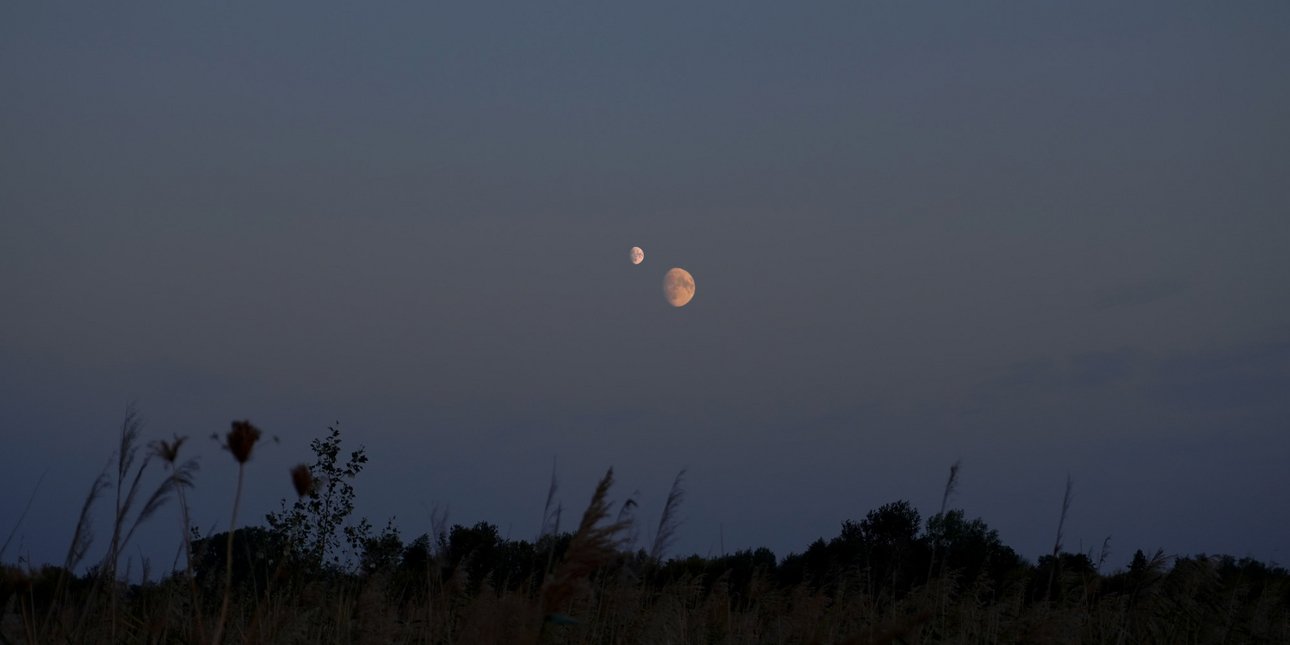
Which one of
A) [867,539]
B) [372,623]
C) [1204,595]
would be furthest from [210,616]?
[867,539]

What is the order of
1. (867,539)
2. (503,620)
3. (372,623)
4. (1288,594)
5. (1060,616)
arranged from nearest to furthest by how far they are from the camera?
(503,620), (372,623), (1060,616), (1288,594), (867,539)

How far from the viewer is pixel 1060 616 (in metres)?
6.09

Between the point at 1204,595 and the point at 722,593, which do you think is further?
the point at 722,593

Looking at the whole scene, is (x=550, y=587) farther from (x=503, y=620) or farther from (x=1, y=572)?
(x=1, y=572)

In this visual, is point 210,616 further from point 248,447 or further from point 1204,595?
point 1204,595

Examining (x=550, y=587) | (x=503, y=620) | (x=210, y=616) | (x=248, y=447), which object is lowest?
(x=210, y=616)

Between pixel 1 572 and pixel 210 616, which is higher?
pixel 1 572

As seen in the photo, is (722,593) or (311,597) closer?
(311,597)

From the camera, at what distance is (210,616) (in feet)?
25.2

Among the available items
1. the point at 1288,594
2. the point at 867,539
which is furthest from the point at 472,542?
the point at 1288,594

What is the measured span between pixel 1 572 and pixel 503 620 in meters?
2.33

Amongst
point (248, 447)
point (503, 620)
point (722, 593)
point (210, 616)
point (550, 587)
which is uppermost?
point (248, 447)

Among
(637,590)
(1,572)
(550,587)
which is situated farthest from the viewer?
(637,590)

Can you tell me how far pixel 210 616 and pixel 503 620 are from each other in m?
6.18
